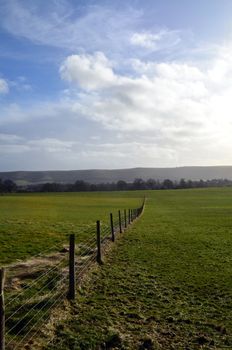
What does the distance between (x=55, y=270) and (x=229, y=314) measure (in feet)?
22.0

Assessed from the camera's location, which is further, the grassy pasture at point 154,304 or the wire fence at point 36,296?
the grassy pasture at point 154,304

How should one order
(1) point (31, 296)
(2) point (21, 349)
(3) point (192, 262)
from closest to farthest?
1. (2) point (21, 349)
2. (1) point (31, 296)
3. (3) point (192, 262)

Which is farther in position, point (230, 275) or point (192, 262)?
point (192, 262)

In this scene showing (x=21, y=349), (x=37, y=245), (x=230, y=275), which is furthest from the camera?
(x=37, y=245)

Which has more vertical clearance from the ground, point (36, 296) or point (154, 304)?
point (36, 296)

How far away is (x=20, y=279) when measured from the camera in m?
13.7

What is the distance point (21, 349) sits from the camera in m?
7.96

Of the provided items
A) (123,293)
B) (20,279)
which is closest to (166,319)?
(123,293)

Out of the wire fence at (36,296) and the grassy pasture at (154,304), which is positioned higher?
the wire fence at (36,296)

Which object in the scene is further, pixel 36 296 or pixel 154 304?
pixel 154 304

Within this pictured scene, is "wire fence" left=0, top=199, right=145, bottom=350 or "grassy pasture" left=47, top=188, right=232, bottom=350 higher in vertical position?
"wire fence" left=0, top=199, right=145, bottom=350

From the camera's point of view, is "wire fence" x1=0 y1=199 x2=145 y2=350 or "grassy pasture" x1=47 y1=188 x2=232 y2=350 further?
"grassy pasture" x1=47 y1=188 x2=232 y2=350

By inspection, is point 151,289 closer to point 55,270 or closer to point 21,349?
point 55,270

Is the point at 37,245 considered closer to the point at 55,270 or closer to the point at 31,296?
the point at 55,270
